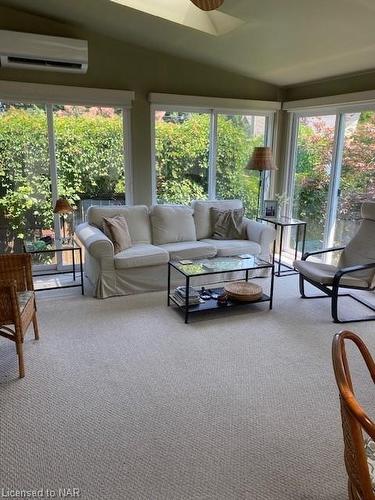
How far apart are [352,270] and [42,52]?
356 cm

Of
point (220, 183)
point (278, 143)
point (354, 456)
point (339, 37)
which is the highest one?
point (339, 37)

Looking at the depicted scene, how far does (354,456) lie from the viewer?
1.06 metres

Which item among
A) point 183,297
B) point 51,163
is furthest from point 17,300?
point 51,163

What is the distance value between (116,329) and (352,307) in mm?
2291

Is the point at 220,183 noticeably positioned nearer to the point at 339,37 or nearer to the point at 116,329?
the point at 339,37

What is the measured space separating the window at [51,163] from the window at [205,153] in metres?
0.58

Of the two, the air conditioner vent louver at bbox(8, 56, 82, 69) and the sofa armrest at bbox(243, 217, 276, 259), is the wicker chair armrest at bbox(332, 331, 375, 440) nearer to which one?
the sofa armrest at bbox(243, 217, 276, 259)

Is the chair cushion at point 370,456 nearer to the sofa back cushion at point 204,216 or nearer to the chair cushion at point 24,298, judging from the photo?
the chair cushion at point 24,298

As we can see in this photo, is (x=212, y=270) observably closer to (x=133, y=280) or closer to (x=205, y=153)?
(x=133, y=280)

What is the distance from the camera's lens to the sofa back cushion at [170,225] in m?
4.48

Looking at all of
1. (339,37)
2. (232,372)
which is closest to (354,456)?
(232,372)

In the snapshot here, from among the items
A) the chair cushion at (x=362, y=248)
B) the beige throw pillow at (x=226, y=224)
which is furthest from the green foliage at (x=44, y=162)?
the chair cushion at (x=362, y=248)

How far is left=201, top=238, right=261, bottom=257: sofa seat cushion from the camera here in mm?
4289

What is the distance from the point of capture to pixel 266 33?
3.58 m
